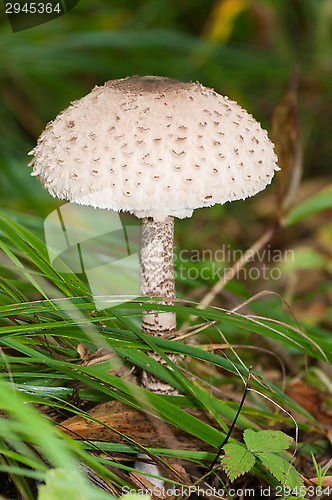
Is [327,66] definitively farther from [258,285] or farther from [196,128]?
[196,128]

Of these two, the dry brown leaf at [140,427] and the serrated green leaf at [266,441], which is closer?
the serrated green leaf at [266,441]

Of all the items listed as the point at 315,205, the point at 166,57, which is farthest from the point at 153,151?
the point at 166,57

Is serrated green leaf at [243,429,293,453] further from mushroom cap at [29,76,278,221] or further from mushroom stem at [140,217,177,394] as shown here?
mushroom cap at [29,76,278,221]

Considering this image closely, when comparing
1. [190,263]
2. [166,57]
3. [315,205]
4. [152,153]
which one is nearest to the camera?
[152,153]

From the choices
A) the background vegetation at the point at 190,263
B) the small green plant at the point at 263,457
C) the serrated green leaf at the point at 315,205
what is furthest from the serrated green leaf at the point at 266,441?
the serrated green leaf at the point at 315,205

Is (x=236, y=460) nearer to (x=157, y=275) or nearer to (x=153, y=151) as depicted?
(x=157, y=275)

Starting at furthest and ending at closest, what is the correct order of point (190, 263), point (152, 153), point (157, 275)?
1. point (190, 263)
2. point (157, 275)
3. point (152, 153)

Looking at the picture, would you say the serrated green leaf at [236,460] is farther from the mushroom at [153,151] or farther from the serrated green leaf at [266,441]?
the mushroom at [153,151]
